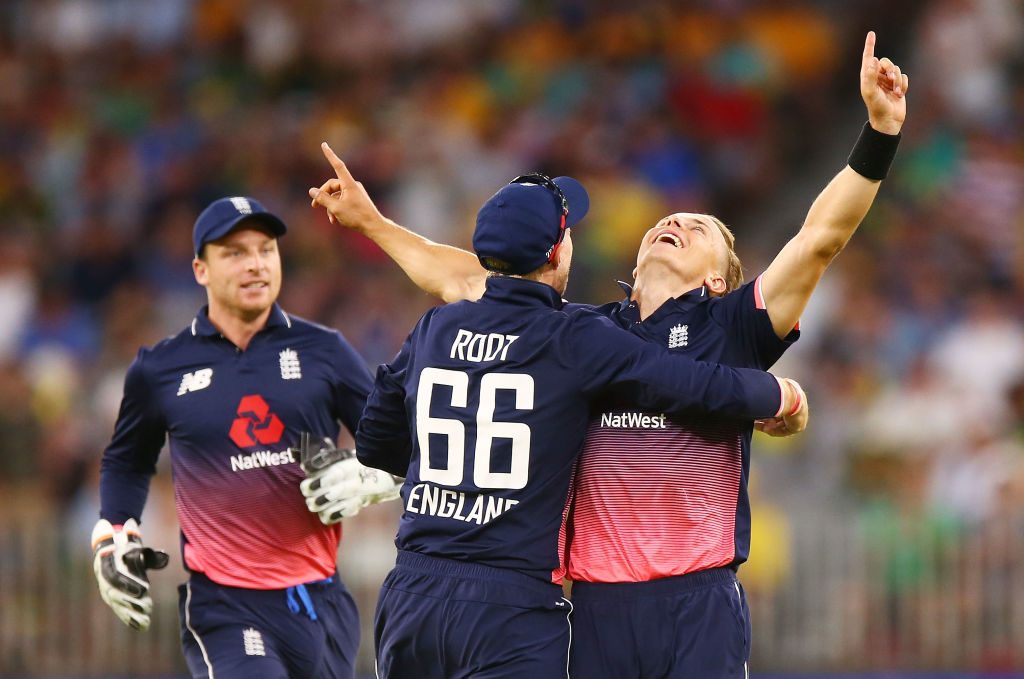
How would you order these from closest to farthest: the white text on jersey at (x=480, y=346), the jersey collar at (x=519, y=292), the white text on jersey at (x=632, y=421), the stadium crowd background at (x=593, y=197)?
the white text on jersey at (x=480, y=346) < the jersey collar at (x=519, y=292) < the white text on jersey at (x=632, y=421) < the stadium crowd background at (x=593, y=197)

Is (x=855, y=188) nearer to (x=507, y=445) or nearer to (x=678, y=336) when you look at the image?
(x=678, y=336)

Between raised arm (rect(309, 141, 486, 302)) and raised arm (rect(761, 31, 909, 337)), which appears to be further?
raised arm (rect(309, 141, 486, 302))

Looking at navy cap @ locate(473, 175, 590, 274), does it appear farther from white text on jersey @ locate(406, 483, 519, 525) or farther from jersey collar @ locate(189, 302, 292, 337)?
jersey collar @ locate(189, 302, 292, 337)

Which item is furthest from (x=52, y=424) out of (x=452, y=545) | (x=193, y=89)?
(x=452, y=545)

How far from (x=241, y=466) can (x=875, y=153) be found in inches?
121

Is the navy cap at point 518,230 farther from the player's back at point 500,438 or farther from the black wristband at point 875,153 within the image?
the black wristband at point 875,153

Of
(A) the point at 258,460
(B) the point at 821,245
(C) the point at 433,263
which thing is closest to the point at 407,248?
(C) the point at 433,263

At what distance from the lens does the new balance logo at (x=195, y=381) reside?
289 inches

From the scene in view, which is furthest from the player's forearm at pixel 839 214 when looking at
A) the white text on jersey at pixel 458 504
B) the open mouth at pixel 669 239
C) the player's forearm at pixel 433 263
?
the player's forearm at pixel 433 263

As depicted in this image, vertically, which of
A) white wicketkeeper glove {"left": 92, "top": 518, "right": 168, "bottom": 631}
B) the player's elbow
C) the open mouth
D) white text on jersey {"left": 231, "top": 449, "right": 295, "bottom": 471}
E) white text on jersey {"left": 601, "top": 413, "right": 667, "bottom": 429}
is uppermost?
the open mouth

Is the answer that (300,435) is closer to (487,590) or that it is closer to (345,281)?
(487,590)

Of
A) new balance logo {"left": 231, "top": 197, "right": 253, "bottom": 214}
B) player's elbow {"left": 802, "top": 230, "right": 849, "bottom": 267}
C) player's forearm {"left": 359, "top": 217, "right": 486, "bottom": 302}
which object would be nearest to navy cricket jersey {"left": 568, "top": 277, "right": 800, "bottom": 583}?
player's elbow {"left": 802, "top": 230, "right": 849, "bottom": 267}

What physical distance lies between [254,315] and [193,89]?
10.1 m

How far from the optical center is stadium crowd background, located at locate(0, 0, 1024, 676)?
12070 millimetres
